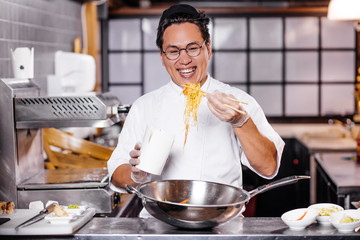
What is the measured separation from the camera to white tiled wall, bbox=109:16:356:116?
8.16 m

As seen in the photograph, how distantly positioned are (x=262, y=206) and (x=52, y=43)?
344cm

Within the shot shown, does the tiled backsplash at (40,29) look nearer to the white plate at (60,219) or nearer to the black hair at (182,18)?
the black hair at (182,18)

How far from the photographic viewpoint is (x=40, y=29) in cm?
435

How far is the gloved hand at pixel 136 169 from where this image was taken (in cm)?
195

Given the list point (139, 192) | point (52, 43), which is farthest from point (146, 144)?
point (52, 43)

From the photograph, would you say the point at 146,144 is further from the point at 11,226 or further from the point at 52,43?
the point at 52,43

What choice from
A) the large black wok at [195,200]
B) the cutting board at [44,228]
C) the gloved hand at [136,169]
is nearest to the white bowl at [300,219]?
the large black wok at [195,200]

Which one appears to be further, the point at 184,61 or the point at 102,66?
the point at 102,66

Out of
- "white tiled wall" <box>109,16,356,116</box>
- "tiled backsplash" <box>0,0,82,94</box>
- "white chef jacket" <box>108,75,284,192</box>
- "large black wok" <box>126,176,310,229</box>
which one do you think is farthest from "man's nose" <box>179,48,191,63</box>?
"white tiled wall" <box>109,16,356,116</box>

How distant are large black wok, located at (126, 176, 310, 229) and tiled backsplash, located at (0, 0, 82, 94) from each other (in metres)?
1.91

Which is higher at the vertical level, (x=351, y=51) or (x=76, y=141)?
(x=351, y=51)

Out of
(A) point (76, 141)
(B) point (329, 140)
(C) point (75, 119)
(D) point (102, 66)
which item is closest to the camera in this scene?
(C) point (75, 119)

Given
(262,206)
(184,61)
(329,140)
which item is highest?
(184,61)

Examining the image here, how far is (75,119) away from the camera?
2.79 meters
